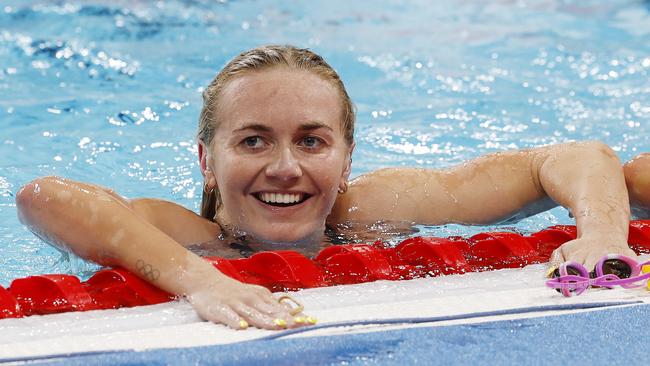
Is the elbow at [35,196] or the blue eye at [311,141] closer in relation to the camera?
the elbow at [35,196]

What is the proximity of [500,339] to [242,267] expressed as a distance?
73 centimetres

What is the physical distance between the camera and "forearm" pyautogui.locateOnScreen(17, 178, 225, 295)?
6.82ft

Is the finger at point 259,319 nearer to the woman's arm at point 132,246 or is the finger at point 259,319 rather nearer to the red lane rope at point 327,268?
the woman's arm at point 132,246

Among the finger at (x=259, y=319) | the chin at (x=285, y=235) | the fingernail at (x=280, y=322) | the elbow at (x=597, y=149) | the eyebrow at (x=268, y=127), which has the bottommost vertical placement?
the chin at (x=285, y=235)

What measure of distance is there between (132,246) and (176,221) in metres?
0.53

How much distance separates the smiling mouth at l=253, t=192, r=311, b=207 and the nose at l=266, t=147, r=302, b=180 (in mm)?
83

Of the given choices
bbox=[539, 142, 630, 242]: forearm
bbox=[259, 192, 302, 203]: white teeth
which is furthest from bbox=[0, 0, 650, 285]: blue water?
bbox=[259, 192, 302, 203]: white teeth

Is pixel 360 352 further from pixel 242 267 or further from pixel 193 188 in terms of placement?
pixel 193 188

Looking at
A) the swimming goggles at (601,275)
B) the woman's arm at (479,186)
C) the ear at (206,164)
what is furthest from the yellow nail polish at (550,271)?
the ear at (206,164)

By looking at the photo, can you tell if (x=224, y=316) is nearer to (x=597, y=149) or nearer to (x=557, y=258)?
(x=557, y=258)

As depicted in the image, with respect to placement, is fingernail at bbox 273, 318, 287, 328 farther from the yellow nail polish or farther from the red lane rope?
the yellow nail polish

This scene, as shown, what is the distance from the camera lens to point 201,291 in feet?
6.57

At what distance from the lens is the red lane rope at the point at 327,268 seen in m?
2.06

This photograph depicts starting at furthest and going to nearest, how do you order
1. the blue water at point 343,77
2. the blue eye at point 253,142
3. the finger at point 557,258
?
1. the blue water at point 343,77
2. the blue eye at point 253,142
3. the finger at point 557,258
